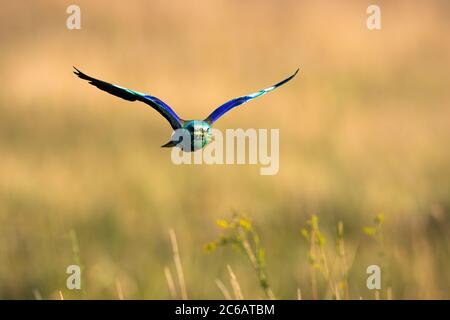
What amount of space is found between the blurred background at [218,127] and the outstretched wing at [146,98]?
1697mm

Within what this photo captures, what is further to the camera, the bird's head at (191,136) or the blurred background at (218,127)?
the blurred background at (218,127)

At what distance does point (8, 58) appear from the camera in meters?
12.4

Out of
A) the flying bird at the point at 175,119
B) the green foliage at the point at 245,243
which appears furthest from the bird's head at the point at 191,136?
the green foliage at the point at 245,243

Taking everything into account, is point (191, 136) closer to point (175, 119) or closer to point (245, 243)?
point (175, 119)

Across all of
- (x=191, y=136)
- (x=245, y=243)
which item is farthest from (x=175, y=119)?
(x=245, y=243)

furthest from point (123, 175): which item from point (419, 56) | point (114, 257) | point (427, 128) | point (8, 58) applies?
point (419, 56)

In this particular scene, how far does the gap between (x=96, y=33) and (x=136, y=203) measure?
20.6ft

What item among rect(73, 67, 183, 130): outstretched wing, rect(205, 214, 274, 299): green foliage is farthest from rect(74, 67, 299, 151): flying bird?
rect(205, 214, 274, 299): green foliage

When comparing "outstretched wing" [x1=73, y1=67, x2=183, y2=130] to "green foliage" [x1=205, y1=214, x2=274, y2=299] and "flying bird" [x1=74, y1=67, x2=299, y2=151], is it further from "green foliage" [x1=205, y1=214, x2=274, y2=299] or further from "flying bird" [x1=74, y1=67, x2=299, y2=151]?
"green foliage" [x1=205, y1=214, x2=274, y2=299]

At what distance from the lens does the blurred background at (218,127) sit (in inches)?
256

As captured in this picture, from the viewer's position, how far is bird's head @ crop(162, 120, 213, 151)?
1536 mm

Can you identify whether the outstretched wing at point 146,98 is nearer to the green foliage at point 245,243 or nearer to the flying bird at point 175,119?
the flying bird at point 175,119

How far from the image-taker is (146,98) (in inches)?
62.3

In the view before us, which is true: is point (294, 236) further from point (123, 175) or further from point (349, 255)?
point (123, 175)
